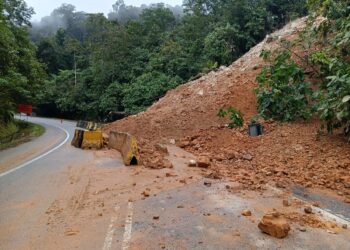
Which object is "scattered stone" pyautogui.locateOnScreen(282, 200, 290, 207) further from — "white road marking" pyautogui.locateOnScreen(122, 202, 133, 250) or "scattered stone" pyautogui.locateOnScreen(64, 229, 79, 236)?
"scattered stone" pyautogui.locateOnScreen(64, 229, 79, 236)

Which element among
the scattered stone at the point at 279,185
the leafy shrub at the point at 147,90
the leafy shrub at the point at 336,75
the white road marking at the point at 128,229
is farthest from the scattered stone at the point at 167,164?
the leafy shrub at the point at 147,90

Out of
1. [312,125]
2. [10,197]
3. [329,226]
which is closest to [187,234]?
[329,226]

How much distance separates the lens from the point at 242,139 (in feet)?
43.1

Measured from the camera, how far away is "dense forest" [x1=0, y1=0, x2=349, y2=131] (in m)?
27.6

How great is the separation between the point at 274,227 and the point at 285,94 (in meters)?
9.78

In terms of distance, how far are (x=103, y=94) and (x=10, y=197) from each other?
110 ft

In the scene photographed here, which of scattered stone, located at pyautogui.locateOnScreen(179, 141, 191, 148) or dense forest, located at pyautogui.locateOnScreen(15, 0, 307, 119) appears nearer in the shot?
scattered stone, located at pyautogui.locateOnScreen(179, 141, 191, 148)

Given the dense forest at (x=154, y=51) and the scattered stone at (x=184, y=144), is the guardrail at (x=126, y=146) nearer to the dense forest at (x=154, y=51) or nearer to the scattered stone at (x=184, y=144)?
the scattered stone at (x=184, y=144)

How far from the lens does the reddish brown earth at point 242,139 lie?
28.0 feet

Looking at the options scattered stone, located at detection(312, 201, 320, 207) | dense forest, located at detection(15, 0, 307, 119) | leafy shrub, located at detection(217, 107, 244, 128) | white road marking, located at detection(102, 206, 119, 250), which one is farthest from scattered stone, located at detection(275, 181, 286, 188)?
dense forest, located at detection(15, 0, 307, 119)

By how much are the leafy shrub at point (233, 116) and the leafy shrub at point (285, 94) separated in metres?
0.89

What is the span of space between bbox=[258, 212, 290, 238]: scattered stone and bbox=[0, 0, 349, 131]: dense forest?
14.7 metres

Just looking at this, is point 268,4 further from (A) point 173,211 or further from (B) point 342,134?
(A) point 173,211

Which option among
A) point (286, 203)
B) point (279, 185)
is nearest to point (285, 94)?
point (279, 185)
